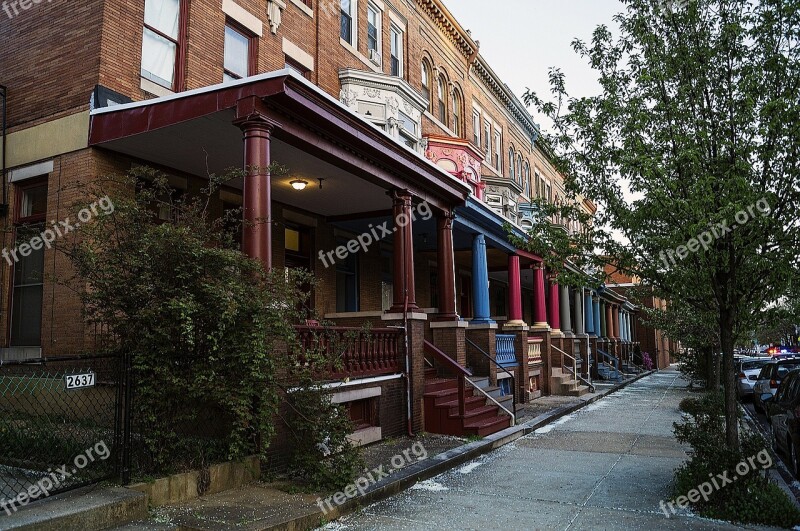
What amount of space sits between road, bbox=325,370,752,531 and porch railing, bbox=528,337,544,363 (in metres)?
6.11

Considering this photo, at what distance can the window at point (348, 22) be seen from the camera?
16.8 m

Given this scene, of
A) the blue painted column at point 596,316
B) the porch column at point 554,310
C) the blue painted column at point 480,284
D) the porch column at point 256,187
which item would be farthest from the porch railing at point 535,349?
the porch column at point 256,187

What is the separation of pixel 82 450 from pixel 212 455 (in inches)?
52.4

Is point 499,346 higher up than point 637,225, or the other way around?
point 637,225

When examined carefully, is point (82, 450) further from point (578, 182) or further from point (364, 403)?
point (578, 182)

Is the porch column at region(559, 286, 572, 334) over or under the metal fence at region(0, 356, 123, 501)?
over

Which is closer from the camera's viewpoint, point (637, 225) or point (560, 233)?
point (637, 225)

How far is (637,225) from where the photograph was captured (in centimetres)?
814

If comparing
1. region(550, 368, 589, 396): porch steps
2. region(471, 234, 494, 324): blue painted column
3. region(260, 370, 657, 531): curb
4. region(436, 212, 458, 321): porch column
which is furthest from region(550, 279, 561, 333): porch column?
region(436, 212, 458, 321): porch column

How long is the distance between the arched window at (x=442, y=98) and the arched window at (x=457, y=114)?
0.71 m

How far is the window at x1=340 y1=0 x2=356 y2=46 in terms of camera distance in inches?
662

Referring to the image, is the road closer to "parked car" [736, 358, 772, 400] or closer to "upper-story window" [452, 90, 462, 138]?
"parked car" [736, 358, 772, 400]

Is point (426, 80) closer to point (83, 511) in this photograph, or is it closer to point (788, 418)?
point (788, 418)

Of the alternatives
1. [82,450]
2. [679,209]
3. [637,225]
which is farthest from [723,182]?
[82,450]
